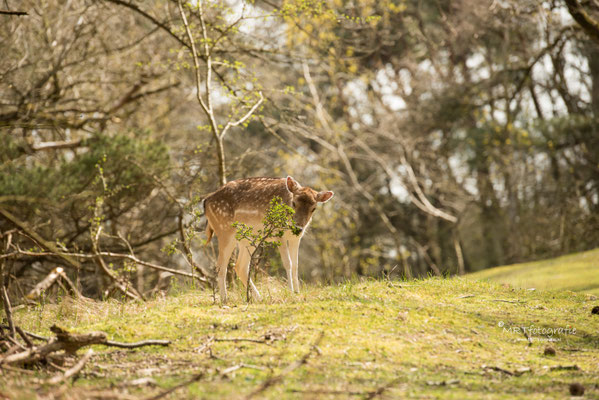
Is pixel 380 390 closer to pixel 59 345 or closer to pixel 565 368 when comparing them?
pixel 565 368

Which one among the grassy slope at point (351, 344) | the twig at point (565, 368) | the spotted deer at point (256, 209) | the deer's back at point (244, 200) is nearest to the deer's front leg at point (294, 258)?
the spotted deer at point (256, 209)

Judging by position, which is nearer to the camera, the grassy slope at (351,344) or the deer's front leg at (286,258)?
the grassy slope at (351,344)

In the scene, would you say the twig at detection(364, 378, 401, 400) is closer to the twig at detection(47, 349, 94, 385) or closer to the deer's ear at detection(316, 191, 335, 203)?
the twig at detection(47, 349, 94, 385)

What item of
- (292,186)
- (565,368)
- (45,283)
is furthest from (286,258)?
(565,368)

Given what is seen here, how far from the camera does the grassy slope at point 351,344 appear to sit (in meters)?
4.84

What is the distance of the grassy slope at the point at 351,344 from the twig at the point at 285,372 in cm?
4

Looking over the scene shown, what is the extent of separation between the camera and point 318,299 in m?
7.30

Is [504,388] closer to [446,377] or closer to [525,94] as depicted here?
[446,377]

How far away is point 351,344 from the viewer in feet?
19.0

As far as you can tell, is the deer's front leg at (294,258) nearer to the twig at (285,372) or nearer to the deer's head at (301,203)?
the deer's head at (301,203)

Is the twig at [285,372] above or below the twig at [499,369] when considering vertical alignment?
above

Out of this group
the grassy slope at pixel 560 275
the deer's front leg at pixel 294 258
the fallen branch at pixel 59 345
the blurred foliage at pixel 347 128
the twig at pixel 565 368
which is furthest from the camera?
the blurred foliage at pixel 347 128

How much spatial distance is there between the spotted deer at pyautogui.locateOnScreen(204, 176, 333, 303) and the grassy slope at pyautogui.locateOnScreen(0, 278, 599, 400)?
0.45 m

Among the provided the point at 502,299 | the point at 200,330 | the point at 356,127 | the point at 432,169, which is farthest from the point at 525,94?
the point at 200,330
